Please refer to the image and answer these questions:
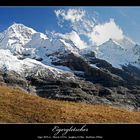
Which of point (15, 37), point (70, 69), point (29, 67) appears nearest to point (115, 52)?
point (70, 69)

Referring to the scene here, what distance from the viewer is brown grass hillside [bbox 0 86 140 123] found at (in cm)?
1641

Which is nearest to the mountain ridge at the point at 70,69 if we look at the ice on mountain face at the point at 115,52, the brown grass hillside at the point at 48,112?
the ice on mountain face at the point at 115,52

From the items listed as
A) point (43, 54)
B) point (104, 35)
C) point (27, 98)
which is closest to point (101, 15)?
point (104, 35)

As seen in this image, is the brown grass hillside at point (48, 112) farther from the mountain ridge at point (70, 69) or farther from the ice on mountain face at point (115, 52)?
the ice on mountain face at point (115, 52)

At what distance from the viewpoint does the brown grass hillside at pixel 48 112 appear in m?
16.4

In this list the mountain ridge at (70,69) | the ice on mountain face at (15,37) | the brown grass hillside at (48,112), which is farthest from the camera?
the mountain ridge at (70,69)

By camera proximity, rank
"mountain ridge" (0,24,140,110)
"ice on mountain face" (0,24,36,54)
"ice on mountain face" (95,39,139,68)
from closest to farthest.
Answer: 1. "ice on mountain face" (0,24,36,54)
2. "mountain ridge" (0,24,140,110)
3. "ice on mountain face" (95,39,139,68)

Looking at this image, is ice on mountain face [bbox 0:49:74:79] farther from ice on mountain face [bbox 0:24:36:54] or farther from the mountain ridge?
ice on mountain face [bbox 0:24:36:54]

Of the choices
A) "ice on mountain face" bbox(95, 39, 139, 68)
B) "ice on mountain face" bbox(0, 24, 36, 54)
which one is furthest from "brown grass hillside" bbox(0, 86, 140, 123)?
"ice on mountain face" bbox(95, 39, 139, 68)

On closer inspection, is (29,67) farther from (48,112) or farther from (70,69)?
(48,112)

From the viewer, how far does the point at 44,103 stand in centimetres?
1686

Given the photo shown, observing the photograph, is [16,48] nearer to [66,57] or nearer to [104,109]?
[66,57]

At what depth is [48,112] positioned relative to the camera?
54.6 feet
